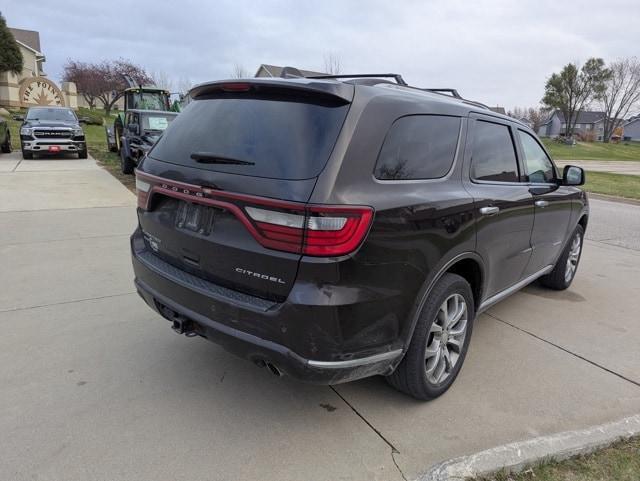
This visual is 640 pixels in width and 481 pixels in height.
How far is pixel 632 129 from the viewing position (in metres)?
100

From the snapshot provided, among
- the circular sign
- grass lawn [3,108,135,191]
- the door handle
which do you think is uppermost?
the circular sign

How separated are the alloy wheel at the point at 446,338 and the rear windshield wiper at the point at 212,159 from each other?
55.2 inches

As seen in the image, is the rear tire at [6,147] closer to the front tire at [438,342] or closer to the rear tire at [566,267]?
the rear tire at [566,267]

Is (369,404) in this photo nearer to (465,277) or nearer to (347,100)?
(465,277)

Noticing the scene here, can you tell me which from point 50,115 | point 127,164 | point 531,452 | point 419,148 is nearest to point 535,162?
point 419,148

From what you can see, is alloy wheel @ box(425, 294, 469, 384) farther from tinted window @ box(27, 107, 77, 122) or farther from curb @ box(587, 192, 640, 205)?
tinted window @ box(27, 107, 77, 122)

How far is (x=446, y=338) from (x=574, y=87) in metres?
71.0

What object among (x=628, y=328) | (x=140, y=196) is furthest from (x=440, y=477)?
(x=628, y=328)

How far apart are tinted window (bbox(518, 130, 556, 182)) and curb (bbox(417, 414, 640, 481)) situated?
204 centimetres

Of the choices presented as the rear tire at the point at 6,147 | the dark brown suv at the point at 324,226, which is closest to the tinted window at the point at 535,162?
the dark brown suv at the point at 324,226

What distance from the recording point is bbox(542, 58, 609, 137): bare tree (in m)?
61.3

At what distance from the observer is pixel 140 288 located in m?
3.09

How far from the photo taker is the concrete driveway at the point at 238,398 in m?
2.43

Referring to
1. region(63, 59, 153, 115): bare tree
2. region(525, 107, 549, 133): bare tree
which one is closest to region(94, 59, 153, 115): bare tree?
region(63, 59, 153, 115): bare tree
